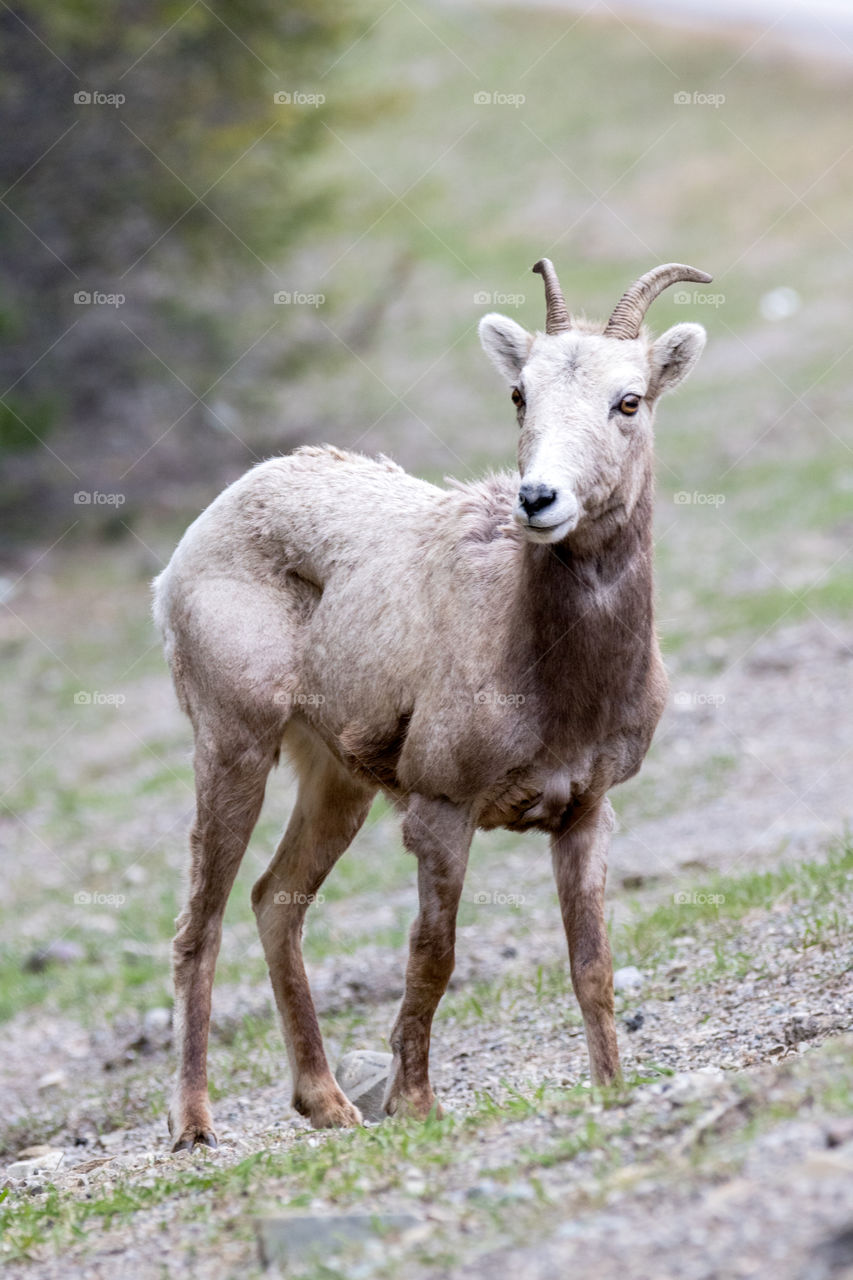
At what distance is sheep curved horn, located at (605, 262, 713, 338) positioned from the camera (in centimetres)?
572

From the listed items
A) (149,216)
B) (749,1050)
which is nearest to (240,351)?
(149,216)

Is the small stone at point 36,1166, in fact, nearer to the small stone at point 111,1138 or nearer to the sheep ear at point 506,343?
the small stone at point 111,1138

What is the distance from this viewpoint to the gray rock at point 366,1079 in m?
6.14

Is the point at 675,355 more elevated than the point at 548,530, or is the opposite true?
the point at 675,355

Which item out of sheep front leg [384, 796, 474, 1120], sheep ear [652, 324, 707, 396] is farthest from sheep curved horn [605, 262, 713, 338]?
sheep front leg [384, 796, 474, 1120]

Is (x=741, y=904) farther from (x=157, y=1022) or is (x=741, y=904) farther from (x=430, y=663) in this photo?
(x=157, y=1022)

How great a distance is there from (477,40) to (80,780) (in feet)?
108

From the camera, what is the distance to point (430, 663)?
18.6 feet

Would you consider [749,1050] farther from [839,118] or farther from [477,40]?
[477,40]

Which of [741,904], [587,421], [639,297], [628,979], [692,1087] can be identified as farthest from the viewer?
A: [741,904]

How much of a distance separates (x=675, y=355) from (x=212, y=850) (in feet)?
8.72

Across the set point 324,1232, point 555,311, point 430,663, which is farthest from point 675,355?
point 324,1232

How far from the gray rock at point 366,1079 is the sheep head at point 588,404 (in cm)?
230

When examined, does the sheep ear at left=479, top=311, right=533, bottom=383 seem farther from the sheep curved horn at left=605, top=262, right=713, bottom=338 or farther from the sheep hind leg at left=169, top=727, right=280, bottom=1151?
the sheep hind leg at left=169, top=727, right=280, bottom=1151
